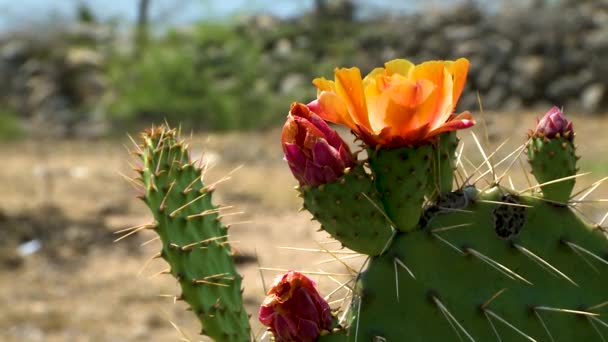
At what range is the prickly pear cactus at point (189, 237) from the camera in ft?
4.21

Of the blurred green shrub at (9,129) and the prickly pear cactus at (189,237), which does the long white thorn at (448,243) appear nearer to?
the prickly pear cactus at (189,237)

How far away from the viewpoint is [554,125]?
3.77ft

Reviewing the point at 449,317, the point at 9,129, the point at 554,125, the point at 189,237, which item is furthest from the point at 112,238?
the point at 9,129

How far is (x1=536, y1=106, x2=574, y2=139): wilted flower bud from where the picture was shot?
45.2 inches

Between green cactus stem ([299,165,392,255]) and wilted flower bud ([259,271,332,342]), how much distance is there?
6cm

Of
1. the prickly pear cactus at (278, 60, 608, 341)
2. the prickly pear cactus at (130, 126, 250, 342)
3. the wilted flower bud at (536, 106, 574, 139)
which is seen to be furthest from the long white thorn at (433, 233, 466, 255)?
the prickly pear cactus at (130, 126, 250, 342)

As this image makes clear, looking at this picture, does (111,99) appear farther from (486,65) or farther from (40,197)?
(40,197)

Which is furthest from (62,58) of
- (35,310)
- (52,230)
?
(35,310)

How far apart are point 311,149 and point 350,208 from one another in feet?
0.24

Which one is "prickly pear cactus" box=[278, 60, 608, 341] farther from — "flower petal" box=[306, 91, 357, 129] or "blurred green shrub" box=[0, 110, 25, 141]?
"blurred green shrub" box=[0, 110, 25, 141]

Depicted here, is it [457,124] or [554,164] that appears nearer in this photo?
[457,124]

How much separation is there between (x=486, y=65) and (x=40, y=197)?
730cm

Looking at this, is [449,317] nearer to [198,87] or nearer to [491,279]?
[491,279]

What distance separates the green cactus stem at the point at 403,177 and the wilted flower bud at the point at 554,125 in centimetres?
24
